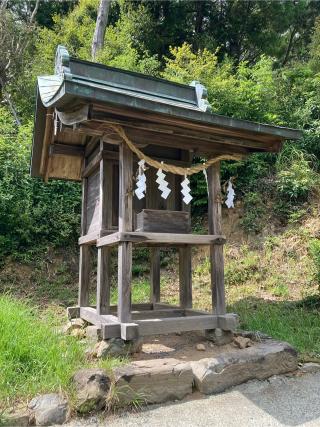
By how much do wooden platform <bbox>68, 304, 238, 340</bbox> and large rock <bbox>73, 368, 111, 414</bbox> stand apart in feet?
2.16

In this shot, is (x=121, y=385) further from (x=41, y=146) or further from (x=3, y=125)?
(x=3, y=125)

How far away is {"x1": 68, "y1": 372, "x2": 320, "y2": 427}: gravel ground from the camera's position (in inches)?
110

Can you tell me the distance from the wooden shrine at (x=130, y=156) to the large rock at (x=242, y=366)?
1.69 ft

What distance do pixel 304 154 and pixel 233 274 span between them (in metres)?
3.99

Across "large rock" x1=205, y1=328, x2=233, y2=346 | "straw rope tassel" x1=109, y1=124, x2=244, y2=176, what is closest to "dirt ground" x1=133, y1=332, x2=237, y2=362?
"large rock" x1=205, y1=328, x2=233, y2=346

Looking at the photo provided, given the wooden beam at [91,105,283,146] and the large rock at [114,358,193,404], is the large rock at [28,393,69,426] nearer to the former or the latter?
the large rock at [114,358,193,404]

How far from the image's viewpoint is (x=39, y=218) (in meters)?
8.52

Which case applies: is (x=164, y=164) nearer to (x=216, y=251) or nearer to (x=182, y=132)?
(x=182, y=132)

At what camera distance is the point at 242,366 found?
3.55 metres

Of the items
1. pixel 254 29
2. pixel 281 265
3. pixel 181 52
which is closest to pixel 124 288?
pixel 281 265

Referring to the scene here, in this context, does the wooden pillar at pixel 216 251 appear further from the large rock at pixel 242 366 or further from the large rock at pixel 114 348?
the large rock at pixel 114 348

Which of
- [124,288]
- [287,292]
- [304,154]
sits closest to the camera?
[124,288]

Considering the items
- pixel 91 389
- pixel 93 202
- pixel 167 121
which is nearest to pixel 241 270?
pixel 93 202

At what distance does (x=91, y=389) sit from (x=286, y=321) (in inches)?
137
